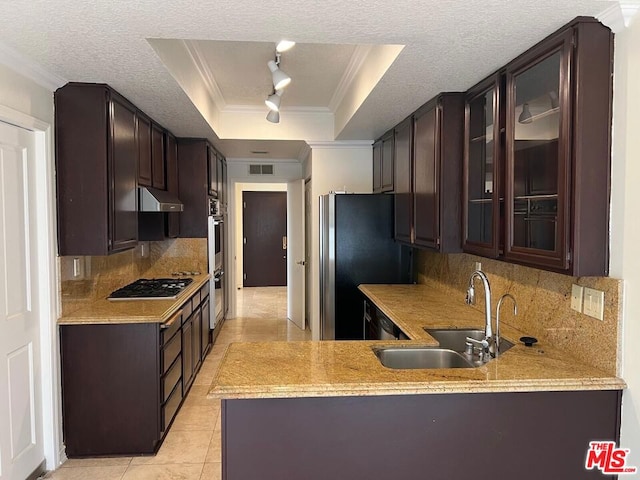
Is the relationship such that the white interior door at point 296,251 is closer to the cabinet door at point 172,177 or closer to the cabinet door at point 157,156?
the cabinet door at point 172,177

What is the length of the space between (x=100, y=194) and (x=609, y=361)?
2771mm

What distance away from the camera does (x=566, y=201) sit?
1686mm

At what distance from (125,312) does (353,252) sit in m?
1.87

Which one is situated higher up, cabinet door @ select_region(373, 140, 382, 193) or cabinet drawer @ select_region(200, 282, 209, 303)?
cabinet door @ select_region(373, 140, 382, 193)

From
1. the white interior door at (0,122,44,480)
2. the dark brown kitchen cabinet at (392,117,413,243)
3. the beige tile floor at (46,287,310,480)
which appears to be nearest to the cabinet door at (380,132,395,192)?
the dark brown kitchen cabinet at (392,117,413,243)

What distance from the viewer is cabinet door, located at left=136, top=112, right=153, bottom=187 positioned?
3299 millimetres

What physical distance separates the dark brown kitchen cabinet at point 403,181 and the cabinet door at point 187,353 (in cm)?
189

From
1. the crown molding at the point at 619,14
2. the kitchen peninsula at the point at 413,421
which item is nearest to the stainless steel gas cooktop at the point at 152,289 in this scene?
the kitchen peninsula at the point at 413,421

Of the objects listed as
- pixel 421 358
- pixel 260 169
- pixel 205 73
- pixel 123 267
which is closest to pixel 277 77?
pixel 205 73

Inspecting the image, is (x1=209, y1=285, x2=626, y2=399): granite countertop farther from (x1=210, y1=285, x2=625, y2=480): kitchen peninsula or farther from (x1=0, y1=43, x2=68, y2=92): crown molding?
(x1=0, y1=43, x2=68, y2=92): crown molding

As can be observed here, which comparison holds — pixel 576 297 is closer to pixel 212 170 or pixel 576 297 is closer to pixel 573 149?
pixel 573 149

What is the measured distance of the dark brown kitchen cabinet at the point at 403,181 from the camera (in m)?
3.35

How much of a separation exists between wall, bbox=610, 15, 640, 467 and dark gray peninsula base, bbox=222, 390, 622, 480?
0.08 metres

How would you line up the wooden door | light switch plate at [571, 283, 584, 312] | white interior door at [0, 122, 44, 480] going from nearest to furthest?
light switch plate at [571, 283, 584, 312]
white interior door at [0, 122, 44, 480]
the wooden door
